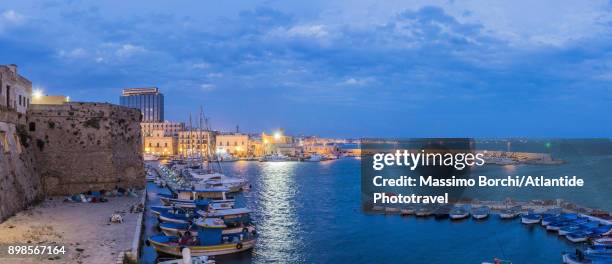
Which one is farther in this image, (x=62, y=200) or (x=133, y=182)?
(x=133, y=182)

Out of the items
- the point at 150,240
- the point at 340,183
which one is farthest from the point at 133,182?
the point at 340,183

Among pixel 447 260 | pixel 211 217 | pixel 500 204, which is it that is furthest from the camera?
pixel 500 204

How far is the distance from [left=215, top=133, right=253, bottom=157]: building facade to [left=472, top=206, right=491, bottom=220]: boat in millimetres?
79144

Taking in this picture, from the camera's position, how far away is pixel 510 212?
2625 centimetres

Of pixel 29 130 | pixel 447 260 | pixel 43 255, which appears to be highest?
pixel 29 130

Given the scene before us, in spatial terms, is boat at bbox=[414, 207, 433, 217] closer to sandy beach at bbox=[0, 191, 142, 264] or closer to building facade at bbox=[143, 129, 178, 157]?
sandy beach at bbox=[0, 191, 142, 264]

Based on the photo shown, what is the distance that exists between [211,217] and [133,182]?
7670mm

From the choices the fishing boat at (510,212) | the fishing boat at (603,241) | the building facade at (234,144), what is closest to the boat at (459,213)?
the fishing boat at (510,212)

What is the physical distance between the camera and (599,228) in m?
21.2

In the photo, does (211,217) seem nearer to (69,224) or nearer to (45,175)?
(69,224)

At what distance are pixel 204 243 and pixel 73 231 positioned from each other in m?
3.96

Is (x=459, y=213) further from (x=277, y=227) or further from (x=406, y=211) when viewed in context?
(x=277, y=227)

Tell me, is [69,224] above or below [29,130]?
below

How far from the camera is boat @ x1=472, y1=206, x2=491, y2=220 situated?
2586 cm
